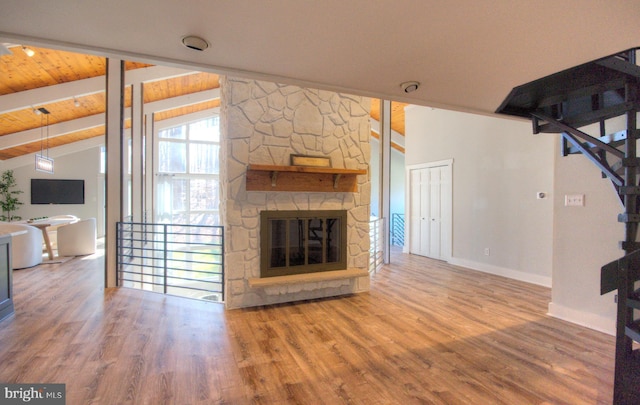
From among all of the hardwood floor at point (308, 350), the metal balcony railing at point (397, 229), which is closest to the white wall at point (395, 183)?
the metal balcony railing at point (397, 229)

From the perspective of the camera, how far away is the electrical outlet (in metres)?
3.03

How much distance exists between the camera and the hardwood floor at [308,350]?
6.43ft

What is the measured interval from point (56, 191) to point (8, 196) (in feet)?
3.56

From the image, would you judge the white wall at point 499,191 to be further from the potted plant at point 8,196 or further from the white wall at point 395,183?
the potted plant at point 8,196

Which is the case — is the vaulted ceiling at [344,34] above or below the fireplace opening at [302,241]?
above

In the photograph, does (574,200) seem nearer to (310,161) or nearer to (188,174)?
(310,161)

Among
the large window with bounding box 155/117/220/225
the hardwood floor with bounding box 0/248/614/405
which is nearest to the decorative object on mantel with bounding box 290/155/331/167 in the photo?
the hardwood floor with bounding box 0/248/614/405

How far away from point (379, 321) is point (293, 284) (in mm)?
1085

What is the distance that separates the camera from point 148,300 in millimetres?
3744

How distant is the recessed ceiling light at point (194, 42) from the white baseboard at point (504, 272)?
5.29 m

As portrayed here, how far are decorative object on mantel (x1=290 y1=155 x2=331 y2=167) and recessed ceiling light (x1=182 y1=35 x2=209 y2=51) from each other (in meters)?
2.22

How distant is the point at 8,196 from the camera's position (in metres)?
8.73

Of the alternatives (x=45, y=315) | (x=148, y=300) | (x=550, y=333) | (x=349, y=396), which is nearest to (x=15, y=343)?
(x=45, y=315)

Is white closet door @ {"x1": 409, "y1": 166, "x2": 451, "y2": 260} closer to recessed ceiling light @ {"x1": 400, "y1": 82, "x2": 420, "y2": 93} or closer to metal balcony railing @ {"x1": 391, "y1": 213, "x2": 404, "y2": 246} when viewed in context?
metal balcony railing @ {"x1": 391, "y1": 213, "x2": 404, "y2": 246}
